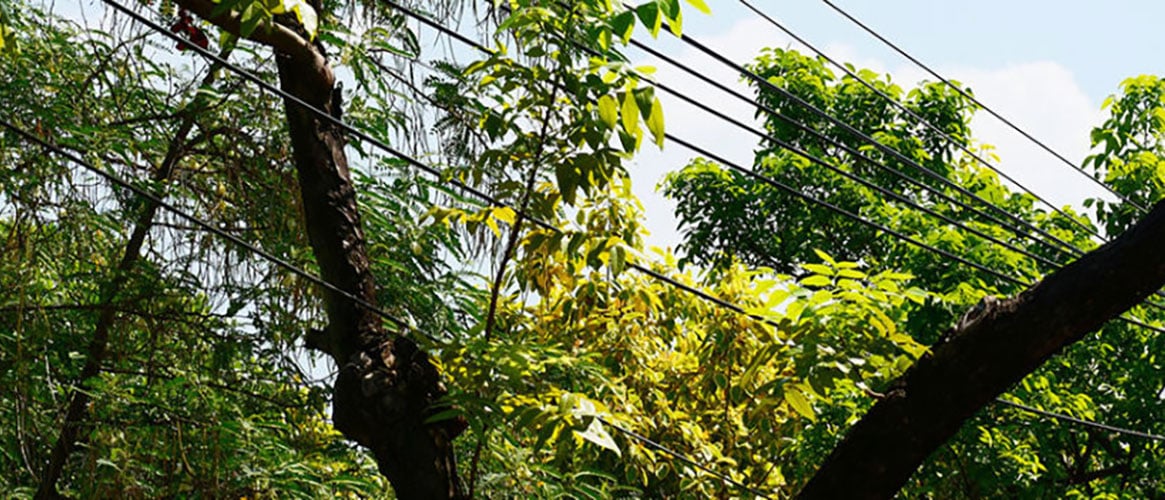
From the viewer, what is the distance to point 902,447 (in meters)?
3.69

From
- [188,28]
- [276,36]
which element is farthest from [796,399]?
[188,28]

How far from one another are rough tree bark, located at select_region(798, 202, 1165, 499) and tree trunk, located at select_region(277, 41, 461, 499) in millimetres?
1179

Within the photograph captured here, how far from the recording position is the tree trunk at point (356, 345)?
4.20m

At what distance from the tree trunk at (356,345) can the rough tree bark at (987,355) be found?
1179 millimetres

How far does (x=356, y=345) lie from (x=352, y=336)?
0.03 m

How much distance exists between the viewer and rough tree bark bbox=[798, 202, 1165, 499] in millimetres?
3602

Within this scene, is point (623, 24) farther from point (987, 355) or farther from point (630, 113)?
point (987, 355)

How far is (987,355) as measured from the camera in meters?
3.65

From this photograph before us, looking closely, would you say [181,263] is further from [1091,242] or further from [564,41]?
[1091,242]

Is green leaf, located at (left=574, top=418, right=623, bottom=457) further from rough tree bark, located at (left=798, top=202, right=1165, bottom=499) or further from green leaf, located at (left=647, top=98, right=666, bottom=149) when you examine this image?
green leaf, located at (left=647, top=98, right=666, bottom=149)

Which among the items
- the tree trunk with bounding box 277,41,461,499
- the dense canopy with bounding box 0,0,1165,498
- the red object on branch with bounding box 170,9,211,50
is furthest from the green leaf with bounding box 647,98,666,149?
the red object on branch with bounding box 170,9,211,50

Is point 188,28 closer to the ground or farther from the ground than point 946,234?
closer to the ground

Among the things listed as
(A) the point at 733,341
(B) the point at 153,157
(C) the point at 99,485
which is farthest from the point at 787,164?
(C) the point at 99,485

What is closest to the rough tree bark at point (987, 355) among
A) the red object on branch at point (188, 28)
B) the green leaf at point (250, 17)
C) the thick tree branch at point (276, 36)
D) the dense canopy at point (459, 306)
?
the dense canopy at point (459, 306)
